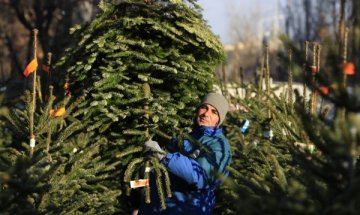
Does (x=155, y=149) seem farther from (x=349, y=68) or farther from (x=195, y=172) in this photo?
(x=349, y=68)

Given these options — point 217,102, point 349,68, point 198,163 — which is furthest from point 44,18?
point 349,68

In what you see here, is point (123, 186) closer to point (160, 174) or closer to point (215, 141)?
point (160, 174)

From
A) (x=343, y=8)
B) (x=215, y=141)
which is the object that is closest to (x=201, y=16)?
(x=215, y=141)

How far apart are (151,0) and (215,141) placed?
1716 millimetres

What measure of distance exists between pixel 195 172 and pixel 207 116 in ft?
1.93

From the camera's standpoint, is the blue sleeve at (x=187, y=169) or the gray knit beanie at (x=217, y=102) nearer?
the blue sleeve at (x=187, y=169)

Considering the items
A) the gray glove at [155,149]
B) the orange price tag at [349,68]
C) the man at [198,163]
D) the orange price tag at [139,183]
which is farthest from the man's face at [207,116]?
the orange price tag at [349,68]

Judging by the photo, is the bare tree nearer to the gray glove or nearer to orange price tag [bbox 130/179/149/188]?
the gray glove

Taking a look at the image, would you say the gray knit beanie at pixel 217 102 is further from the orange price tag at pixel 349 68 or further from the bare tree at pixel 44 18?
the bare tree at pixel 44 18

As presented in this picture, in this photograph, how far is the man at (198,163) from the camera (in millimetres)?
4500

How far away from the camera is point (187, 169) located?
4457mm

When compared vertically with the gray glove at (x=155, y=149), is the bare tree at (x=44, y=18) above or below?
above

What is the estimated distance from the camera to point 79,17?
2734 centimetres

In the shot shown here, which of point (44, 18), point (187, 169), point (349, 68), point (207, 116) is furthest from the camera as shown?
point (44, 18)
